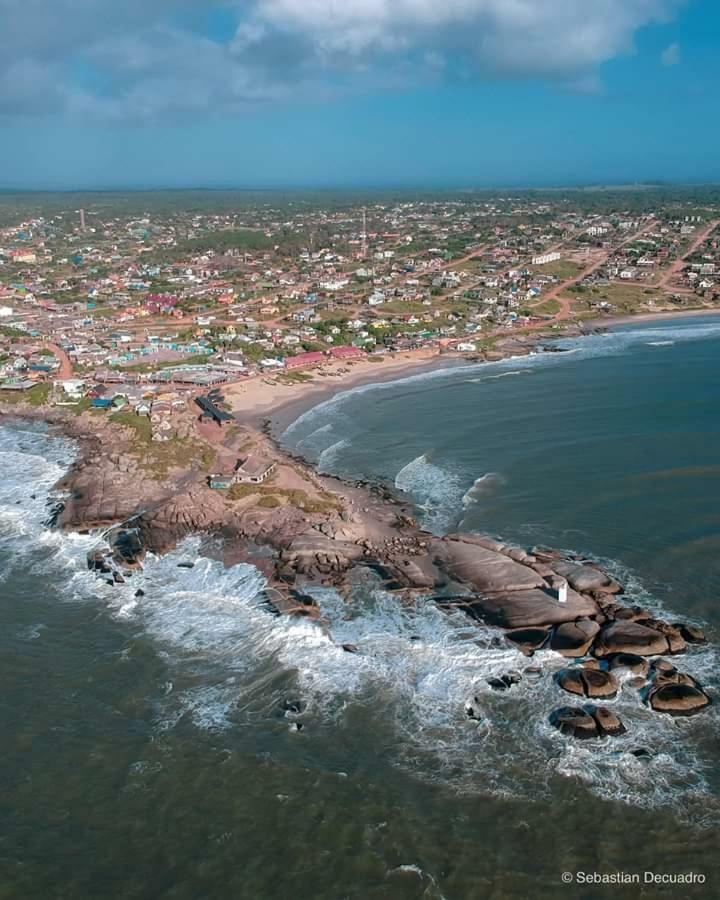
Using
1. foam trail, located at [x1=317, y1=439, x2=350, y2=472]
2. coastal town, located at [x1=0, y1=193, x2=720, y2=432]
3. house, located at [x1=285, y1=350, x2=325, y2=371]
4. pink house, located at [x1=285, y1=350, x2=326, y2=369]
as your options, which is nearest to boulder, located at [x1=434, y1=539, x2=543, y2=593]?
foam trail, located at [x1=317, y1=439, x2=350, y2=472]

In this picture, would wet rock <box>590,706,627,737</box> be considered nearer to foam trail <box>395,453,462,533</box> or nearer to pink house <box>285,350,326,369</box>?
foam trail <box>395,453,462,533</box>

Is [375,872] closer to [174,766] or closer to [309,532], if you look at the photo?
[174,766]

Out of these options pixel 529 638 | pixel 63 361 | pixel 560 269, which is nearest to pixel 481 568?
pixel 529 638

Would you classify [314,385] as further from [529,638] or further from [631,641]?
[631,641]

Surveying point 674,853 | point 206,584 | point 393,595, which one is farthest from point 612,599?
point 206,584

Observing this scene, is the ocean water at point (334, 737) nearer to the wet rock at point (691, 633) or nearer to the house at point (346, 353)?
the wet rock at point (691, 633)
